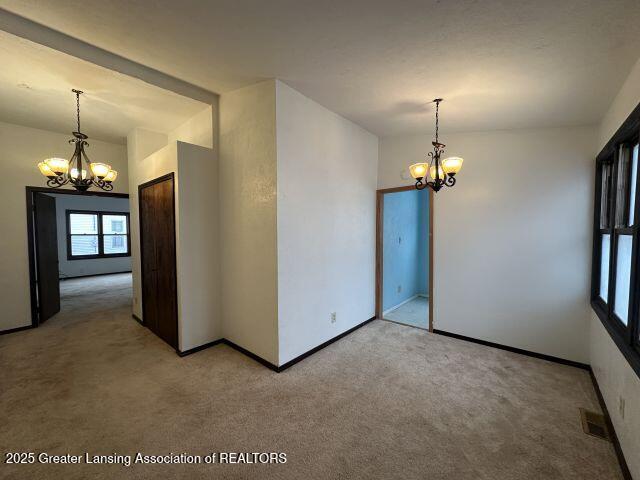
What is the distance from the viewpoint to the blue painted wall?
4648mm

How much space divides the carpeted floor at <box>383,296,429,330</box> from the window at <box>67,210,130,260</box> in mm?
8954

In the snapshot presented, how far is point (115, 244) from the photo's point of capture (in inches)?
349

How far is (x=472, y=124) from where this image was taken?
10.7 feet

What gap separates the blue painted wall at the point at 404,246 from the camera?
4.65 m

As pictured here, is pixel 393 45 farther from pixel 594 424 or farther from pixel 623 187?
pixel 594 424

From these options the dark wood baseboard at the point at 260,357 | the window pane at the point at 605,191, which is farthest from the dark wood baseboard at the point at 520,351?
the window pane at the point at 605,191

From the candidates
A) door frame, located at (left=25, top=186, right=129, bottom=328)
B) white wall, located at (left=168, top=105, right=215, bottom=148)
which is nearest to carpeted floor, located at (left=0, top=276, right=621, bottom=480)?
door frame, located at (left=25, top=186, right=129, bottom=328)

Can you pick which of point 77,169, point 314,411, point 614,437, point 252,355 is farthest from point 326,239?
point 77,169

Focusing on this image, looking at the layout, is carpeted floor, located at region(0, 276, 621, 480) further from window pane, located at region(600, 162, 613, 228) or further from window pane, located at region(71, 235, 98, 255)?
window pane, located at region(71, 235, 98, 255)

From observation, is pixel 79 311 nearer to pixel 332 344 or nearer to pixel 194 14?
pixel 332 344

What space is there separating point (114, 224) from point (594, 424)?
1138cm

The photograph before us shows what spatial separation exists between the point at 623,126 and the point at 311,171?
259 centimetres

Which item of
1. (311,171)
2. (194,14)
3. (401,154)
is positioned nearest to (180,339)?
(311,171)

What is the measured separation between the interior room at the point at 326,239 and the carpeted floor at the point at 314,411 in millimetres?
22
